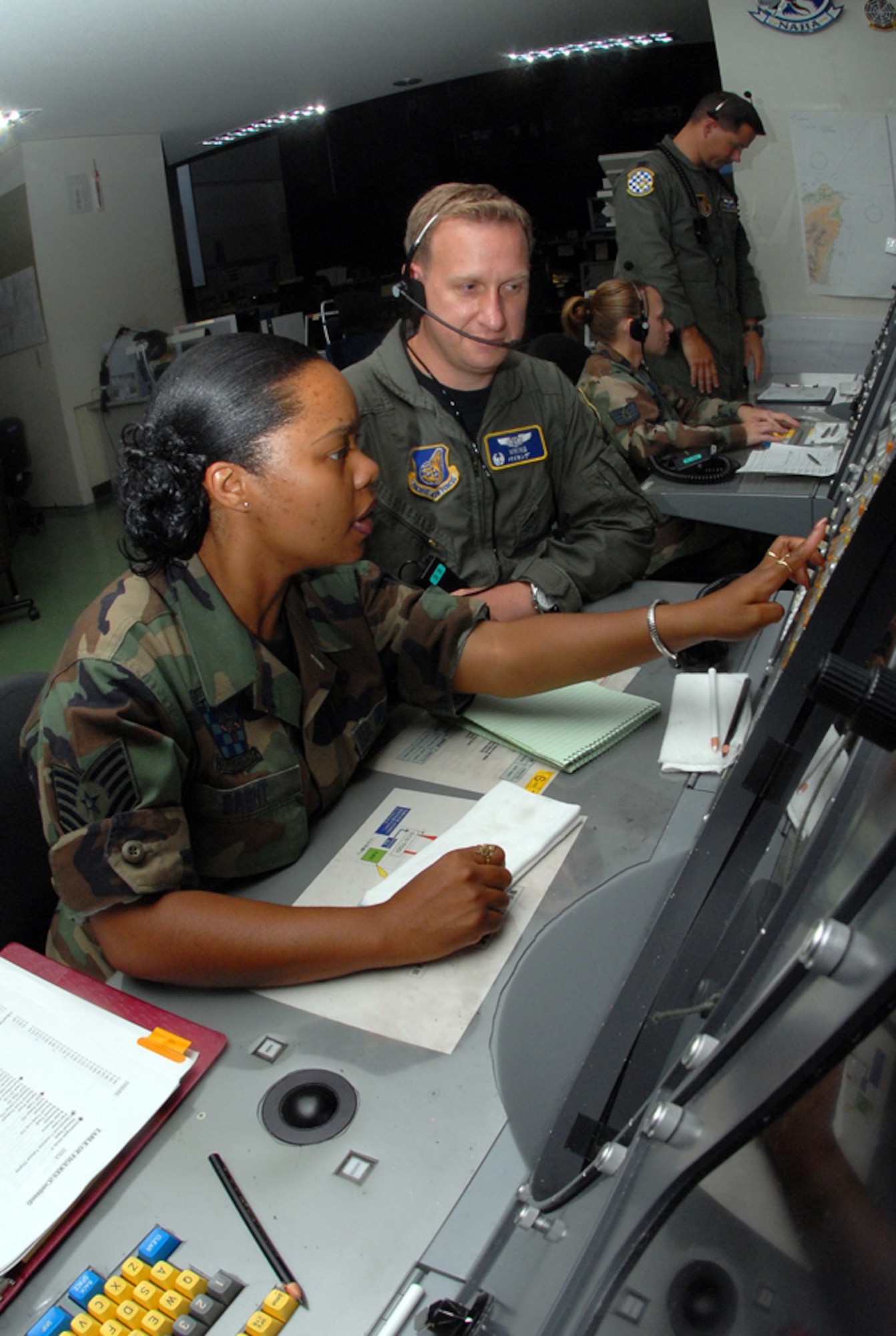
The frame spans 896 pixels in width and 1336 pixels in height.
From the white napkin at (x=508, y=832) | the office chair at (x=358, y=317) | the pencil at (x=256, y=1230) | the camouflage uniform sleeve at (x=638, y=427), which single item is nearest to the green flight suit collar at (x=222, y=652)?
the white napkin at (x=508, y=832)

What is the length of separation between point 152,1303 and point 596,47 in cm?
589

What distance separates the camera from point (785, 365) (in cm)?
385

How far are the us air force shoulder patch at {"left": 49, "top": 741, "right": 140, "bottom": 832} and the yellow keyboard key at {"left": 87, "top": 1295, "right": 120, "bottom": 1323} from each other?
0.41 meters

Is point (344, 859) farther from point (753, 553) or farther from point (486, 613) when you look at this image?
point (753, 553)

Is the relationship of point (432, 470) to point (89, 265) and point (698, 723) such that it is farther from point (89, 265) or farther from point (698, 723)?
point (89, 265)

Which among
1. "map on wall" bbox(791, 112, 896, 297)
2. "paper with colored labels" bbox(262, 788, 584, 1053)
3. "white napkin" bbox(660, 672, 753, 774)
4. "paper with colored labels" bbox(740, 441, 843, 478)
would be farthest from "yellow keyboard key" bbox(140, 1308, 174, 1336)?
"map on wall" bbox(791, 112, 896, 297)

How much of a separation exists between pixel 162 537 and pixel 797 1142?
89 centimetres

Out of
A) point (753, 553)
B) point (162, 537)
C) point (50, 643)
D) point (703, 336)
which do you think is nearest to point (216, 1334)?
point (162, 537)

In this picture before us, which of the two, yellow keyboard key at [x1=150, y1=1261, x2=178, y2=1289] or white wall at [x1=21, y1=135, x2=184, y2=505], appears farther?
white wall at [x1=21, y1=135, x2=184, y2=505]

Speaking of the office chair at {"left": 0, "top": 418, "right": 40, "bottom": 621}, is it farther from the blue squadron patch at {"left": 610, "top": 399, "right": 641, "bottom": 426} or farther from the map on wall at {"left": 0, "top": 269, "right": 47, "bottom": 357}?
the blue squadron patch at {"left": 610, "top": 399, "right": 641, "bottom": 426}

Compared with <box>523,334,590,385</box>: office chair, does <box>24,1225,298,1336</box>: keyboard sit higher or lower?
lower

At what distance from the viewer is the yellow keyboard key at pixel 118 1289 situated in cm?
67

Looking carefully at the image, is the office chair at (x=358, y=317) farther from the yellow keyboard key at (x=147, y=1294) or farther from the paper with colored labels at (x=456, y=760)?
the yellow keyboard key at (x=147, y=1294)

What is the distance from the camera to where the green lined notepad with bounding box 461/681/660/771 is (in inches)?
48.3
